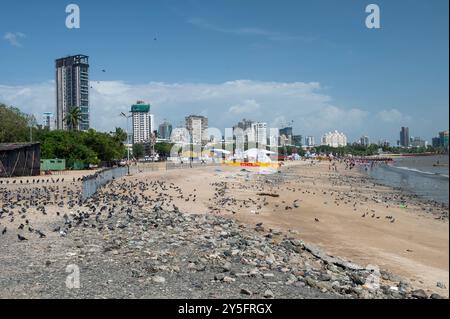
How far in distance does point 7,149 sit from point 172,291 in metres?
40.2

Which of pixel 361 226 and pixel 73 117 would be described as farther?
pixel 73 117

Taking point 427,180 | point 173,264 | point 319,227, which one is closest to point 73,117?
point 427,180

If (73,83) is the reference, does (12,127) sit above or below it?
below

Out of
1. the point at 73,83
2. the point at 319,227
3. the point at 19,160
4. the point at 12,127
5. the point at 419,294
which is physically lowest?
the point at 319,227

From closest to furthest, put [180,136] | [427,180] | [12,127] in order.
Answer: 1. [427,180]
2. [12,127]
3. [180,136]

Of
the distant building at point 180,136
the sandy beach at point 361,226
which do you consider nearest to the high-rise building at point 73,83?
the distant building at point 180,136

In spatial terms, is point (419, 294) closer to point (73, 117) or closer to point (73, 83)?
point (73, 117)

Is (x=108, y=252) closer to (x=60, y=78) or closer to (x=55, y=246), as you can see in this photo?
(x=55, y=246)

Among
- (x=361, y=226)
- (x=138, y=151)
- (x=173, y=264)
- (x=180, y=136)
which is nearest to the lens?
(x=173, y=264)

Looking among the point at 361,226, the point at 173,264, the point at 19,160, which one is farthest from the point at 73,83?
the point at 173,264

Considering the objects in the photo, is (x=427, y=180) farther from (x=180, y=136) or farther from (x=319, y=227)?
(x=180, y=136)

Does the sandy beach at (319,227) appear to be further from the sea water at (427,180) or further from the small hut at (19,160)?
the small hut at (19,160)
